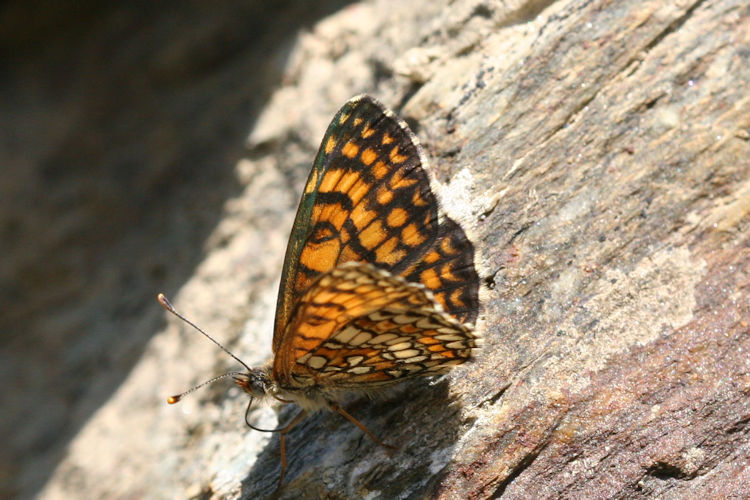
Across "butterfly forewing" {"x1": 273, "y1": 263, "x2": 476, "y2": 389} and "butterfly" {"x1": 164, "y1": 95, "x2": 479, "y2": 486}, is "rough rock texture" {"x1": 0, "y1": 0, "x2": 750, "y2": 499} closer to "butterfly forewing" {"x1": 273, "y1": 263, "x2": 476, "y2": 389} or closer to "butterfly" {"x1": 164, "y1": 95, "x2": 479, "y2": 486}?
"butterfly" {"x1": 164, "y1": 95, "x2": 479, "y2": 486}

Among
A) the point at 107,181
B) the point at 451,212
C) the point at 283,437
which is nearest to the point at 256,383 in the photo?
the point at 283,437

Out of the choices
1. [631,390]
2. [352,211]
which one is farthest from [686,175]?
[352,211]

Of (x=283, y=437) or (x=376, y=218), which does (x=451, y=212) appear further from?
(x=283, y=437)

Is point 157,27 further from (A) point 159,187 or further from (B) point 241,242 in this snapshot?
(B) point 241,242

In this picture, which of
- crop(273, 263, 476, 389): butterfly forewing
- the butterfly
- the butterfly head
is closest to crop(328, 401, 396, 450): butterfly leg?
the butterfly

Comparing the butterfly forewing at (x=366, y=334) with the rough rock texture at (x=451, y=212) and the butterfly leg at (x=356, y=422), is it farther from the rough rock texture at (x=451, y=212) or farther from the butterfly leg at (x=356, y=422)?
the rough rock texture at (x=451, y=212)

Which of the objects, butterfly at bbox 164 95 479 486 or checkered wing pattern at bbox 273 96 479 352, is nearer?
butterfly at bbox 164 95 479 486
